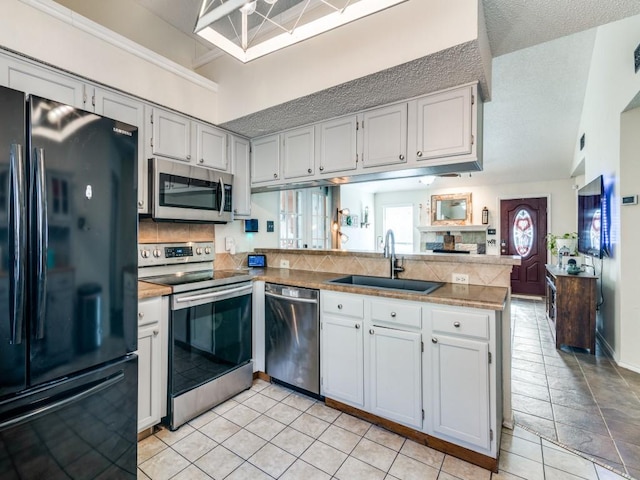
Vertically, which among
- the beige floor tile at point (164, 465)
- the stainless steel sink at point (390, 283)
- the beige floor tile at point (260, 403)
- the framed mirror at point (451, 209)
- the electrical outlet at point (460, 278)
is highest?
the framed mirror at point (451, 209)

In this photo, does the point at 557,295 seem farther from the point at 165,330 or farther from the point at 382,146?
the point at 165,330

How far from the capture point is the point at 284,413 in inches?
87.9

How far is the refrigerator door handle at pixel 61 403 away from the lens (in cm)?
115

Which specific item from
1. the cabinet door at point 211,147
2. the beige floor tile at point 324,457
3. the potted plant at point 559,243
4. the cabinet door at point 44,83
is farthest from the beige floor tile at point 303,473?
the potted plant at point 559,243

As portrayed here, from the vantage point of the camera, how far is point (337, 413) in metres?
2.25

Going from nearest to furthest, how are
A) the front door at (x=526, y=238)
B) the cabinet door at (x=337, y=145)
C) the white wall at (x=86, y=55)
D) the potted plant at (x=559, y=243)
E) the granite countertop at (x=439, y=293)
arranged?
the white wall at (x=86, y=55), the granite countertop at (x=439, y=293), the cabinet door at (x=337, y=145), the potted plant at (x=559, y=243), the front door at (x=526, y=238)

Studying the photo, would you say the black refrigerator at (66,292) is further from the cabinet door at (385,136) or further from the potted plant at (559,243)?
the potted plant at (559,243)

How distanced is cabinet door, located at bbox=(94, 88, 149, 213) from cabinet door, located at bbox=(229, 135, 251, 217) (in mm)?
787

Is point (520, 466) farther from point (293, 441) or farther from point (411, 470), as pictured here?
point (293, 441)

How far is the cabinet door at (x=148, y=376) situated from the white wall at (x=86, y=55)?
1599 mm

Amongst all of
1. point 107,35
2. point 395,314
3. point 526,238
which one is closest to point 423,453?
point 395,314

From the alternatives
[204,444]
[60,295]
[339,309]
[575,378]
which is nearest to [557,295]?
[575,378]

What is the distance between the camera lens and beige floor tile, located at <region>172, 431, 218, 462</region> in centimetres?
181

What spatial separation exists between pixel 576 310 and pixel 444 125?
287 cm
